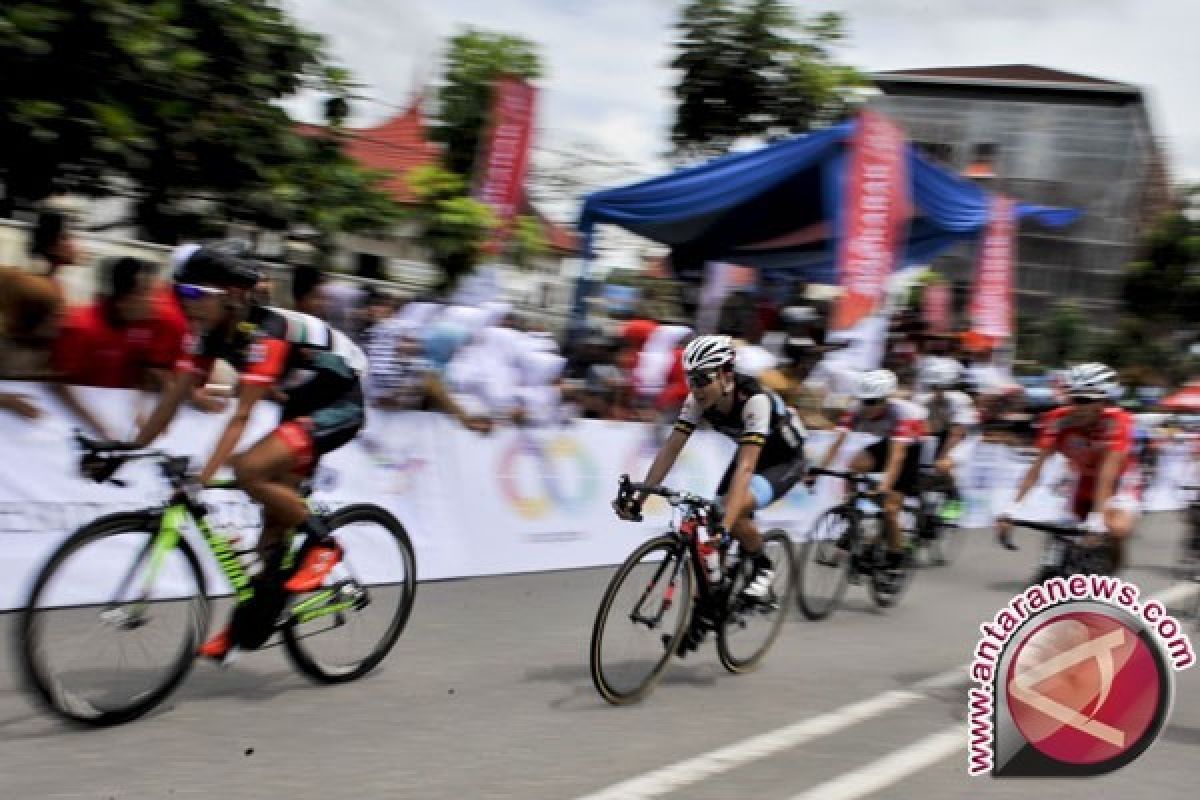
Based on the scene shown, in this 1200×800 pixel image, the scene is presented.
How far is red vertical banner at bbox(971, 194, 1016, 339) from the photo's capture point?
17.7 meters

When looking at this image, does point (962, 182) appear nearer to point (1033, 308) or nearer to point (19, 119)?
point (19, 119)

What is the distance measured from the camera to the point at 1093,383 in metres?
7.47

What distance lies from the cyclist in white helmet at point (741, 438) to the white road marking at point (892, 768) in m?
1.30

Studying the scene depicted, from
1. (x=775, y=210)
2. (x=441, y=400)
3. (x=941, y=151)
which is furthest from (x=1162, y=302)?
(x=441, y=400)

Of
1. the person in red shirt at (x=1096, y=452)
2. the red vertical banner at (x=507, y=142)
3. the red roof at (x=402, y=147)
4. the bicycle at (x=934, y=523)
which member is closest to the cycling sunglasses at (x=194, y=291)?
the person in red shirt at (x=1096, y=452)

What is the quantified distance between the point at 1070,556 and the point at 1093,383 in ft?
3.61

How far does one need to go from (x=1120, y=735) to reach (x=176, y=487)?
4118mm

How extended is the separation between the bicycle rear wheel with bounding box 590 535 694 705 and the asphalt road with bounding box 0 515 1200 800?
16 cm

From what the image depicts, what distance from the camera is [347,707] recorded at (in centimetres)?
555

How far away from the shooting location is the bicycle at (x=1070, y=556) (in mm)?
6926

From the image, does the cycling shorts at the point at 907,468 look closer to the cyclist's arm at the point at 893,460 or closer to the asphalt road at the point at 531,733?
the cyclist's arm at the point at 893,460

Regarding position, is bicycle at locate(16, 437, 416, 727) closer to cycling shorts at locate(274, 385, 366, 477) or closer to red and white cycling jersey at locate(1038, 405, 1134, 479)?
cycling shorts at locate(274, 385, 366, 477)

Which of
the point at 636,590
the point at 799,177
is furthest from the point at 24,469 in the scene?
the point at 799,177

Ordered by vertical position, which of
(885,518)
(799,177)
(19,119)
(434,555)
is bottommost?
(434,555)
